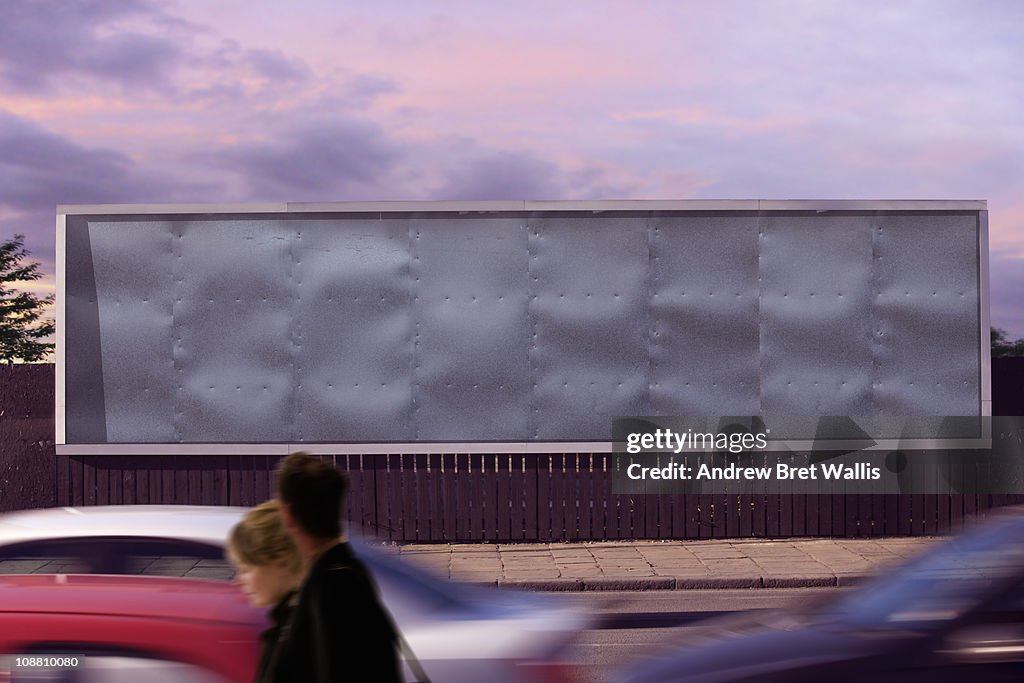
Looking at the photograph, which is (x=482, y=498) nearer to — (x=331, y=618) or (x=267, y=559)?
(x=267, y=559)

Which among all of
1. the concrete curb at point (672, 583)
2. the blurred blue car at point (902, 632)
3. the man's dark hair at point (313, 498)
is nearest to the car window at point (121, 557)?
the man's dark hair at point (313, 498)

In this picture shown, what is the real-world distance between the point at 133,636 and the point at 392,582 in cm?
95

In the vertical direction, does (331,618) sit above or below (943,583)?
above

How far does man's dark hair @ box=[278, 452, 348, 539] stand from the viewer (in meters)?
2.92

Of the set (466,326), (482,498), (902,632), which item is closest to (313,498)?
(902,632)

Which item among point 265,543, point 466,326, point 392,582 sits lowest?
point 392,582

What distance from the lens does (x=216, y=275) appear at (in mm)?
15914

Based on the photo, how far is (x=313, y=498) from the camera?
2.93 m

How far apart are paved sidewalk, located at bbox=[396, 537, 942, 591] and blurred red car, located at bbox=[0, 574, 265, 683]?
23.6ft

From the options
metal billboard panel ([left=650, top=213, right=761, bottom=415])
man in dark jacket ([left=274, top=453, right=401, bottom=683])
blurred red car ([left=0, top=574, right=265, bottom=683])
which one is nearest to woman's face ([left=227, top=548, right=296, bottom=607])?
man in dark jacket ([left=274, top=453, right=401, bottom=683])

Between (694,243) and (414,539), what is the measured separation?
18.3 feet

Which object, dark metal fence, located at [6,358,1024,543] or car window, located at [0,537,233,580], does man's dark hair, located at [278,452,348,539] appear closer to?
car window, located at [0,537,233,580]

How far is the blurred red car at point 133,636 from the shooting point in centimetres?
392

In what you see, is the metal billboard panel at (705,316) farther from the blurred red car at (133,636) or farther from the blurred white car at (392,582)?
the blurred red car at (133,636)
